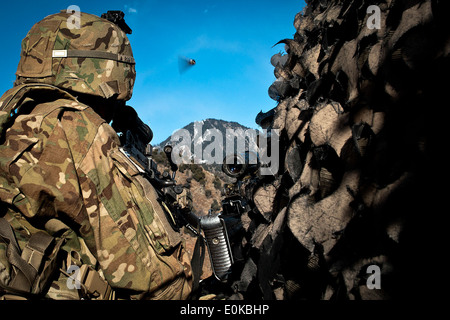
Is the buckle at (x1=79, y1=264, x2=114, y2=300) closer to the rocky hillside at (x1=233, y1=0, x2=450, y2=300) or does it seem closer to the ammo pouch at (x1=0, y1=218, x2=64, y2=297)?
the ammo pouch at (x1=0, y1=218, x2=64, y2=297)

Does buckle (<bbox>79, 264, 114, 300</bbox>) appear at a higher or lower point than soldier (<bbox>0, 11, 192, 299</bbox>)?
lower

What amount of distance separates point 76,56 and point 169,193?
2.16 meters

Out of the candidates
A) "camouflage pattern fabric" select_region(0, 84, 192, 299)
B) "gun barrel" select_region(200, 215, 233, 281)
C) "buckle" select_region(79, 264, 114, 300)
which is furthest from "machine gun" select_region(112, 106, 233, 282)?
"buckle" select_region(79, 264, 114, 300)

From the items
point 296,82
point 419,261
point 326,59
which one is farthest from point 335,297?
point 296,82

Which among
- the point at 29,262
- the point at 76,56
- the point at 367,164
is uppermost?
the point at 76,56

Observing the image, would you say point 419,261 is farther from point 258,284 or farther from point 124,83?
point 124,83

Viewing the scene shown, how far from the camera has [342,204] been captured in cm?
150

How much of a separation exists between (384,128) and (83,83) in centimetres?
241

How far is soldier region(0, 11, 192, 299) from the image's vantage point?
1.82m

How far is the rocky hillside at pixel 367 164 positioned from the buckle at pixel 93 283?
131 cm

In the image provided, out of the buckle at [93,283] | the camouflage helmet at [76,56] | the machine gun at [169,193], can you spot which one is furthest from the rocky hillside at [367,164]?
the camouflage helmet at [76,56]

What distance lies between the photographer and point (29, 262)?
1793mm

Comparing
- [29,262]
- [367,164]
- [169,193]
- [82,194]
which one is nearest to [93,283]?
→ [29,262]

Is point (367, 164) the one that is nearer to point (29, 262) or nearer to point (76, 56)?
point (29, 262)
